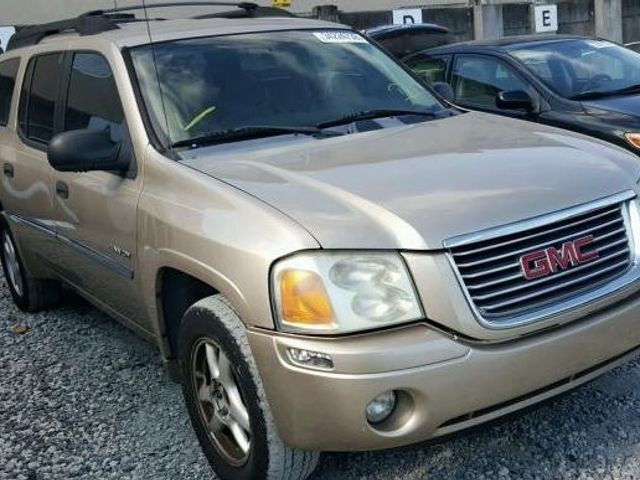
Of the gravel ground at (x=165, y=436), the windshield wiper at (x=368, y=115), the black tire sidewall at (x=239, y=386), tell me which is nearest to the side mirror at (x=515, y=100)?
the windshield wiper at (x=368, y=115)

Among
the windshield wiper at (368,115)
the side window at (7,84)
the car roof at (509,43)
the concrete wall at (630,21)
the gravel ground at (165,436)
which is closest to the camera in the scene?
the gravel ground at (165,436)

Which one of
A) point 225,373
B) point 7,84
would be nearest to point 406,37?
point 7,84

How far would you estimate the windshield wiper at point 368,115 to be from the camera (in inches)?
144

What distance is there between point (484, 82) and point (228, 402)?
4794 mm

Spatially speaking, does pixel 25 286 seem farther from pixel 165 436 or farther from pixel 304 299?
pixel 304 299

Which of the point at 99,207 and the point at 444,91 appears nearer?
the point at 99,207

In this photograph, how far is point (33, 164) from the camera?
4.52 meters

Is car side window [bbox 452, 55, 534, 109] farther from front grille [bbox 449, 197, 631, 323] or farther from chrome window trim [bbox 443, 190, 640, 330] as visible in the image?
front grille [bbox 449, 197, 631, 323]

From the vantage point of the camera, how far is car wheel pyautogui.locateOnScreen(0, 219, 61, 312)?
5.25 meters

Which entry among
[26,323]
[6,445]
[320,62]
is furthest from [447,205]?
[26,323]

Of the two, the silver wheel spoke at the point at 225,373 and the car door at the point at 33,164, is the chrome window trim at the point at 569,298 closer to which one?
the silver wheel spoke at the point at 225,373

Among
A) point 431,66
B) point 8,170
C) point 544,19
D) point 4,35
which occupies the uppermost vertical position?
point 4,35

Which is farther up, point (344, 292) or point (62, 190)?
point (62, 190)

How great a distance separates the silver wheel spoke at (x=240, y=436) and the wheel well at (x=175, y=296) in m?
0.51
